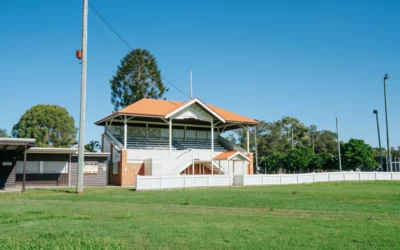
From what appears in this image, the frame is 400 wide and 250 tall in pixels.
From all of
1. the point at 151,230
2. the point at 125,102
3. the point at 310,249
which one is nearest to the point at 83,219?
the point at 151,230

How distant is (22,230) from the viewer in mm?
8227

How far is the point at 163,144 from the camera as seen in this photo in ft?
129

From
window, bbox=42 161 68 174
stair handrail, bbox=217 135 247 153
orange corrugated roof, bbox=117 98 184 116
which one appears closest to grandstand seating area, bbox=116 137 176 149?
orange corrugated roof, bbox=117 98 184 116

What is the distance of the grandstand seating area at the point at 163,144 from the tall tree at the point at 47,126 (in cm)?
2536

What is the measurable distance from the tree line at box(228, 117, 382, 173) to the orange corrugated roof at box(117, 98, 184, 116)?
53.9 feet

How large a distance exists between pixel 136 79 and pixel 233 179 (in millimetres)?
34701

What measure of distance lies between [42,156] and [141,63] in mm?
32593

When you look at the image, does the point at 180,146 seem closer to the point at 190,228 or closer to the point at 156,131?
the point at 156,131

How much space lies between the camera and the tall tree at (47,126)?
2318 inches

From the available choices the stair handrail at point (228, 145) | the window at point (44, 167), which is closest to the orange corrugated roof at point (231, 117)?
the stair handrail at point (228, 145)

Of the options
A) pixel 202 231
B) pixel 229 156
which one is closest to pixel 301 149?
pixel 229 156

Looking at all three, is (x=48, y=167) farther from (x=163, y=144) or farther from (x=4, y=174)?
(x=163, y=144)

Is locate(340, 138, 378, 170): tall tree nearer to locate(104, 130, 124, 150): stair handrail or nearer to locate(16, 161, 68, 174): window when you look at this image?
locate(104, 130, 124, 150): stair handrail

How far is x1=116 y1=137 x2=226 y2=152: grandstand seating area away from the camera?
3784 centimetres
